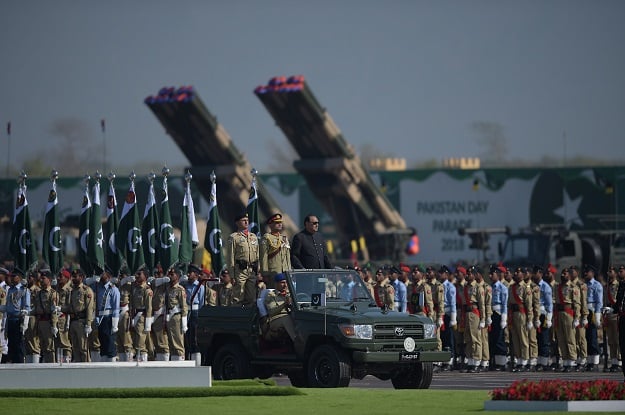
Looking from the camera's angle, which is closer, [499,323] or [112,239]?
[112,239]

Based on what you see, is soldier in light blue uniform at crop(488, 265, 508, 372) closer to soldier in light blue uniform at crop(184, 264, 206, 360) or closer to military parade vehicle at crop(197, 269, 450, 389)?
soldier in light blue uniform at crop(184, 264, 206, 360)

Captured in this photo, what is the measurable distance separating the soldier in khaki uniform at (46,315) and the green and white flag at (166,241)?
6.66ft

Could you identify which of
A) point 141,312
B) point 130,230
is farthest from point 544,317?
point 130,230

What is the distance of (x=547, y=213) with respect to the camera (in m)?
51.4

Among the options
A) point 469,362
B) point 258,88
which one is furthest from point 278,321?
point 258,88

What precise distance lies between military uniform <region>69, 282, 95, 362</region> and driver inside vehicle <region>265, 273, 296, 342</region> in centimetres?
625

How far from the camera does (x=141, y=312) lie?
2542cm

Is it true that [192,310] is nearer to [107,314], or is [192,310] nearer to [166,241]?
[166,241]

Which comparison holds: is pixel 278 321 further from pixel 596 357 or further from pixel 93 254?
pixel 596 357

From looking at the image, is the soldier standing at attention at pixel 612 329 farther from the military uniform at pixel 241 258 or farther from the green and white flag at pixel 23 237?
the green and white flag at pixel 23 237

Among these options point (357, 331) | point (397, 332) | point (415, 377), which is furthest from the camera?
point (415, 377)

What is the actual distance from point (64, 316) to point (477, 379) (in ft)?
23.7

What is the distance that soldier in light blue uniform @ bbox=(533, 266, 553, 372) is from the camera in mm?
26578

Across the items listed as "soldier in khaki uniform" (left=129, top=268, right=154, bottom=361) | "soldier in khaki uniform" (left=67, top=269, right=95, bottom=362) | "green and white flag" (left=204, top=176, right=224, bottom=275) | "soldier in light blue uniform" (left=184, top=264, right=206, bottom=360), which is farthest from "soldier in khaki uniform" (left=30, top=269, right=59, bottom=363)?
"green and white flag" (left=204, top=176, right=224, bottom=275)
